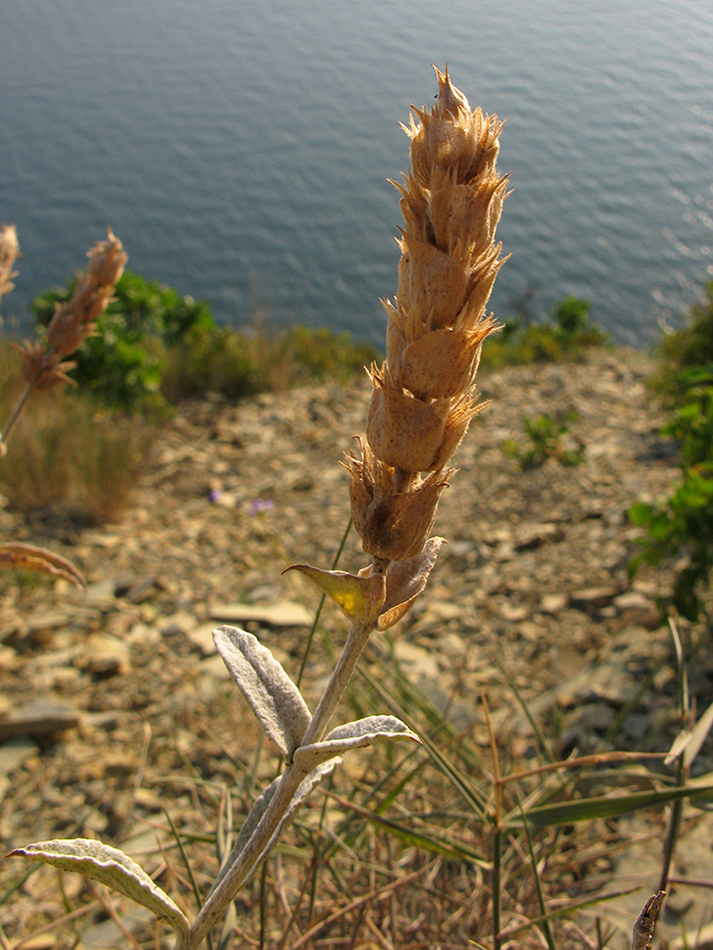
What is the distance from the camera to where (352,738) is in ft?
2.10

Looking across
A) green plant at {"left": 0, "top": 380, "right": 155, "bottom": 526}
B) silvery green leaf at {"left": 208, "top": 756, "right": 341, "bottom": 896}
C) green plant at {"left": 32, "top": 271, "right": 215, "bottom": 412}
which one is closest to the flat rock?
green plant at {"left": 0, "top": 380, "right": 155, "bottom": 526}

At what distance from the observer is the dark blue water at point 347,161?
14258 millimetres

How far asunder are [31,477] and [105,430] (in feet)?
1.89

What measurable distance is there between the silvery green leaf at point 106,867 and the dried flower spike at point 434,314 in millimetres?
365

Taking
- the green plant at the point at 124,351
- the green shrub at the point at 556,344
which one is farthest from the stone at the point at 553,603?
the green shrub at the point at 556,344

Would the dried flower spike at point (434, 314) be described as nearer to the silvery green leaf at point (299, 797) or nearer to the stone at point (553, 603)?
the silvery green leaf at point (299, 797)

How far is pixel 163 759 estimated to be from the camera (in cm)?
269

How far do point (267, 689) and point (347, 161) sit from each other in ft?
60.3

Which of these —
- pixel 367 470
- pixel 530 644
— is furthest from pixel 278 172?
pixel 367 470

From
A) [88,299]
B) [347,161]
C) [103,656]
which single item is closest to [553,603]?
[103,656]

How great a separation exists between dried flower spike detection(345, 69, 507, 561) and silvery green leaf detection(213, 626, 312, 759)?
0.22 m

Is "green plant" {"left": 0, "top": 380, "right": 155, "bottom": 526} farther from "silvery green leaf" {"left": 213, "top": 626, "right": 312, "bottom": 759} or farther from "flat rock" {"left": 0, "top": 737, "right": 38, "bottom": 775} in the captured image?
"silvery green leaf" {"left": 213, "top": 626, "right": 312, "bottom": 759}

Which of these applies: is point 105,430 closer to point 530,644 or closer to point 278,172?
point 530,644

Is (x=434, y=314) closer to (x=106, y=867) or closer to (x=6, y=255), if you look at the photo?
(x=106, y=867)
